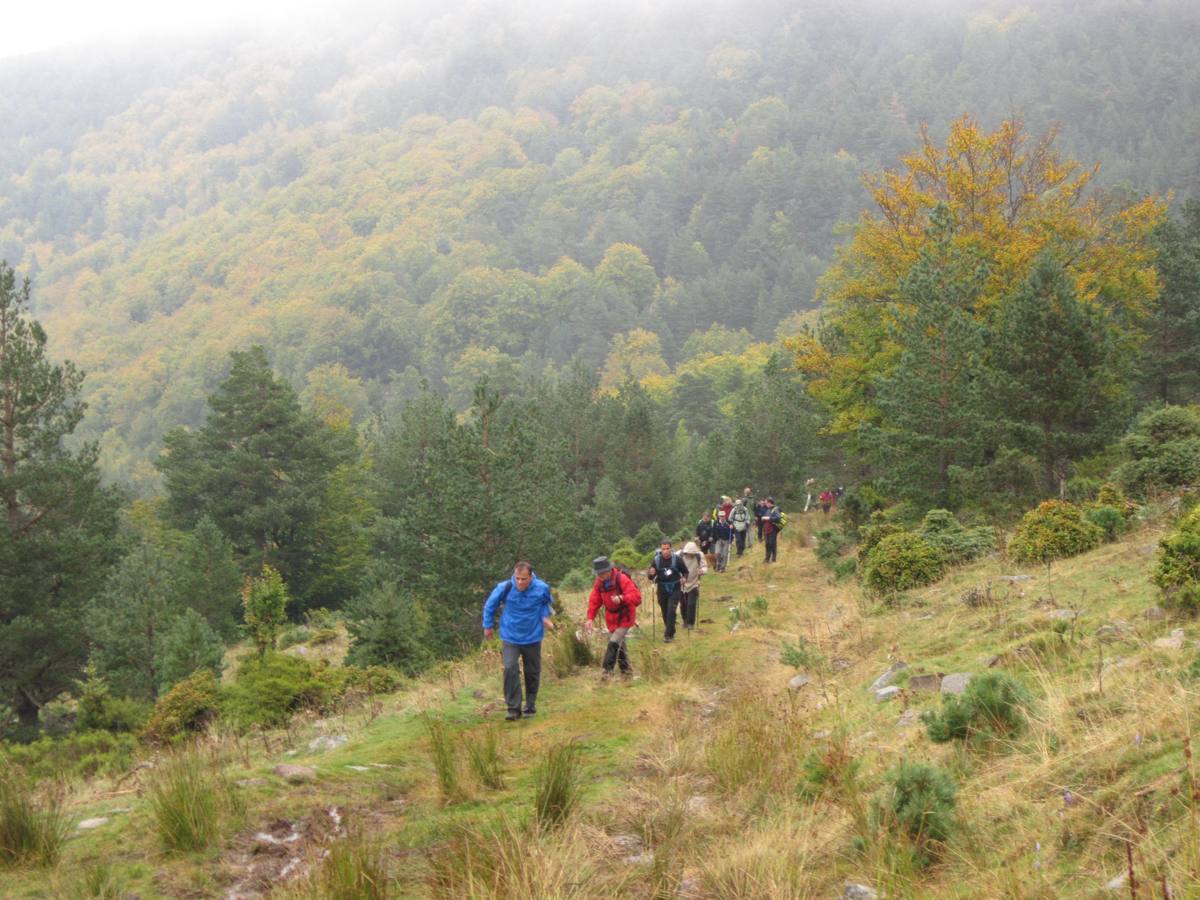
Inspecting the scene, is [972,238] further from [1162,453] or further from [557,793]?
[557,793]

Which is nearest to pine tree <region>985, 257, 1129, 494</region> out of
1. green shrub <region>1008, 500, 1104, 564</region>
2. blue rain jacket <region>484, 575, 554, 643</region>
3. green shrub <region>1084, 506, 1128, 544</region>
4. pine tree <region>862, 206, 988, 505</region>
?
pine tree <region>862, 206, 988, 505</region>

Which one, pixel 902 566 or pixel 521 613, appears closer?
pixel 521 613

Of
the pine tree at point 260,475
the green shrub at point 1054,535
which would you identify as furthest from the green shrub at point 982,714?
the pine tree at point 260,475

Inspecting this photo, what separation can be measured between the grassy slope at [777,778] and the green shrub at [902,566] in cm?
Result: 300

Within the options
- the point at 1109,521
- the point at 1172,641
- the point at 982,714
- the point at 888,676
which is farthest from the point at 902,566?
the point at 982,714

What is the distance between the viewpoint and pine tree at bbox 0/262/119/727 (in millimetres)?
24672

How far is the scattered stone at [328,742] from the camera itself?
8.96m

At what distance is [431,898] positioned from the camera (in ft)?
15.0

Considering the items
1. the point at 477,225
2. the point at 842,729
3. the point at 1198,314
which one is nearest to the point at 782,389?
the point at 1198,314

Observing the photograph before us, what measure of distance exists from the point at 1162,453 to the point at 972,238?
12.3 m

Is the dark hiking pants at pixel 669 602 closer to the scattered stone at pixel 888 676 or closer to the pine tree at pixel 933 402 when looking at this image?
the scattered stone at pixel 888 676

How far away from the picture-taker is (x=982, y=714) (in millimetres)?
5996

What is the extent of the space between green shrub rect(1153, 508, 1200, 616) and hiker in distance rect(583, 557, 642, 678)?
17.9 ft

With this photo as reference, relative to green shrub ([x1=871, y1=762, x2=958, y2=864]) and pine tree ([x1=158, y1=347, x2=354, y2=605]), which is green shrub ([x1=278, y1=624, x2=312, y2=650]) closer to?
pine tree ([x1=158, y1=347, x2=354, y2=605])
